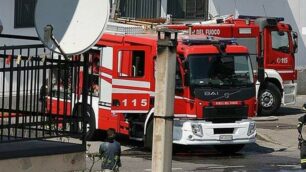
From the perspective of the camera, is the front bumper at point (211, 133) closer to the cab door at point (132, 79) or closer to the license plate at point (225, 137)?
the license plate at point (225, 137)

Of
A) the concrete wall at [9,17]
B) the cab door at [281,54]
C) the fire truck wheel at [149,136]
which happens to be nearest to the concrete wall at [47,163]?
the fire truck wheel at [149,136]

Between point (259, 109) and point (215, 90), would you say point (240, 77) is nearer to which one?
point (215, 90)

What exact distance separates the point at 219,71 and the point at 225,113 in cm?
101

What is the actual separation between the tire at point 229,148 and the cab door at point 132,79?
7.53ft

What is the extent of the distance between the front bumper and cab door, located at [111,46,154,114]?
3.39 feet

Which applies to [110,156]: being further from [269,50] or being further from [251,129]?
[269,50]

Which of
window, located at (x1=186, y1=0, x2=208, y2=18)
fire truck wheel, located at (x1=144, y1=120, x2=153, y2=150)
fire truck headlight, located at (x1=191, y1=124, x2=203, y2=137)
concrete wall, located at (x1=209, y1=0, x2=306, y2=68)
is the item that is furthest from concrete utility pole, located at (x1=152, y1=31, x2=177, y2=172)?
concrete wall, located at (x1=209, y1=0, x2=306, y2=68)

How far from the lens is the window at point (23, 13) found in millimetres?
26406

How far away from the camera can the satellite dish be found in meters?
7.97

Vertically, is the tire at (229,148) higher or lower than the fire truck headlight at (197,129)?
lower

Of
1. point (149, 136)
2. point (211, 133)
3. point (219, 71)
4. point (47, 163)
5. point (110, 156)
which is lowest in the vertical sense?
point (149, 136)

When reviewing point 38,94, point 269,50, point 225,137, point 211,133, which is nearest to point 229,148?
point 225,137

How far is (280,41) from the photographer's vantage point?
27.4 meters

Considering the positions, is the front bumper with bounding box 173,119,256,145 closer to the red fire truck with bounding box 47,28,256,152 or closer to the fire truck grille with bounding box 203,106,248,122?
the red fire truck with bounding box 47,28,256,152
